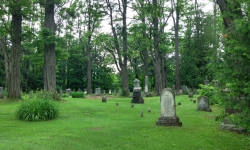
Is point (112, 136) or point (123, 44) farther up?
point (123, 44)

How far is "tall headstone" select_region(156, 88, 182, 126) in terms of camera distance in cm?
970

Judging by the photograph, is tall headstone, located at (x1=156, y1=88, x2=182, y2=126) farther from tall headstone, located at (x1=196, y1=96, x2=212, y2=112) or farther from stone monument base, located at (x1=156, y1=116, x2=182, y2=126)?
tall headstone, located at (x1=196, y1=96, x2=212, y2=112)

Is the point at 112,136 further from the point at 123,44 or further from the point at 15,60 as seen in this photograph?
the point at 123,44

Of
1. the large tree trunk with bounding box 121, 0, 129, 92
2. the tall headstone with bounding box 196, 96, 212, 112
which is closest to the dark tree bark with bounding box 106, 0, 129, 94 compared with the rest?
the large tree trunk with bounding box 121, 0, 129, 92

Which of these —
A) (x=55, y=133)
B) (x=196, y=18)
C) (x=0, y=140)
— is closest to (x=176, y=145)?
(x=55, y=133)

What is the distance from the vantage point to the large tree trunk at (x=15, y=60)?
17.8 m

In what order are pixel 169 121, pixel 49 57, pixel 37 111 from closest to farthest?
pixel 169 121 → pixel 37 111 → pixel 49 57

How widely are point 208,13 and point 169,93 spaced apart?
3326cm

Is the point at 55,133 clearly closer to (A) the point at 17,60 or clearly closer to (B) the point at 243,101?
(B) the point at 243,101

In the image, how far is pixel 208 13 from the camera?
3950 cm

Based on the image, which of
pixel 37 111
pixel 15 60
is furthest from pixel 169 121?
pixel 15 60

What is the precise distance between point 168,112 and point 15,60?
1325cm

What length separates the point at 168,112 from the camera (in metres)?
9.84

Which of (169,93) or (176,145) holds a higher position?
(169,93)
